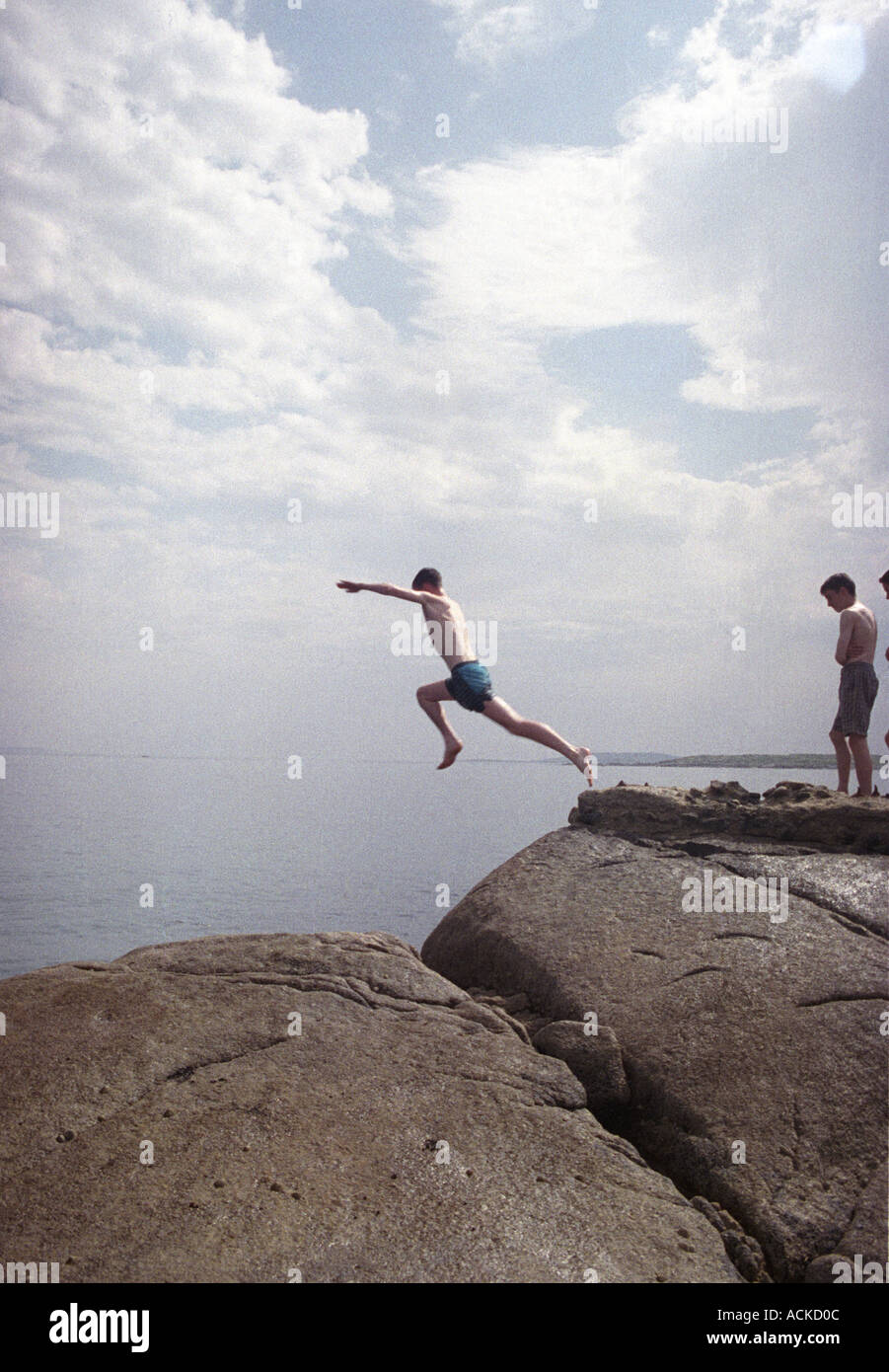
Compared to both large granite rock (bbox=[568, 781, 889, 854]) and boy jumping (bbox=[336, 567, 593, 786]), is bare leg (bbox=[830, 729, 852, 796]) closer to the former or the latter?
large granite rock (bbox=[568, 781, 889, 854])

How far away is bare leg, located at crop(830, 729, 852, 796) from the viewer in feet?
34.0

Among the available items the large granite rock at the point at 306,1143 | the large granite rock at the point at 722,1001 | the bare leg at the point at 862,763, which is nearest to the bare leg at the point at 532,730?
the large granite rock at the point at 722,1001

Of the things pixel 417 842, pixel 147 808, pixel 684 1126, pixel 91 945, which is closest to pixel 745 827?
pixel 684 1126

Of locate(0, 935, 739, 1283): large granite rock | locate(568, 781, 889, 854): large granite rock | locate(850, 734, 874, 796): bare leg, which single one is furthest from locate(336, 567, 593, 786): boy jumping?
locate(850, 734, 874, 796): bare leg

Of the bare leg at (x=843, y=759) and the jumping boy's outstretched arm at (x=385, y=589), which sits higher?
the jumping boy's outstretched arm at (x=385, y=589)

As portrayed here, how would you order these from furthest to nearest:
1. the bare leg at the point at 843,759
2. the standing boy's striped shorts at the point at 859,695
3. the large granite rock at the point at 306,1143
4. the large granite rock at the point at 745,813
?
the bare leg at the point at 843,759, the standing boy's striped shorts at the point at 859,695, the large granite rock at the point at 745,813, the large granite rock at the point at 306,1143

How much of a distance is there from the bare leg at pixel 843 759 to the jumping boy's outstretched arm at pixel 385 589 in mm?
5591

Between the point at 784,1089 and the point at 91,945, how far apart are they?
1823 centimetres

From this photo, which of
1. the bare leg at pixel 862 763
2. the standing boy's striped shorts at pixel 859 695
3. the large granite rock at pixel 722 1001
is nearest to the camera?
the large granite rock at pixel 722 1001

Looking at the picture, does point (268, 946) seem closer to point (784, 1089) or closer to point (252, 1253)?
point (252, 1253)

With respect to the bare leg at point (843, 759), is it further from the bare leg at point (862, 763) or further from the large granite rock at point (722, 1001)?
the large granite rock at point (722, 1001)

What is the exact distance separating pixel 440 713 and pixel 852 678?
504 centimetres

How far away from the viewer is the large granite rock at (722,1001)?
17.7 ft

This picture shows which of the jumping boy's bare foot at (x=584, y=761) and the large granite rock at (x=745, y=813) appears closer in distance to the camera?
the jumping boy's bare foot at (x=584, y=761)
